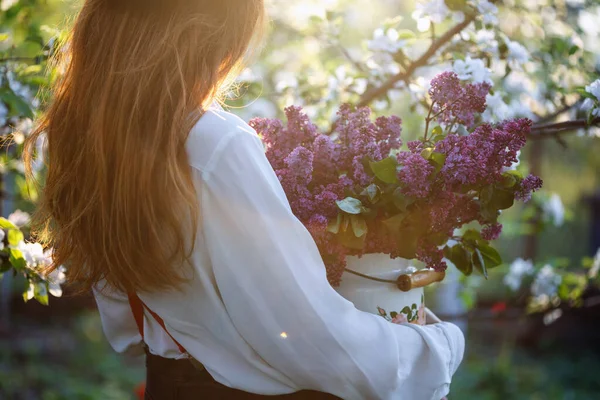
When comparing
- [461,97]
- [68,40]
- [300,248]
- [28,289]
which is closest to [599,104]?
[461,97]

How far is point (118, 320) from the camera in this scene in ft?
5.76

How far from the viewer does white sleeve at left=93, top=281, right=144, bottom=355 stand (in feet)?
5.58

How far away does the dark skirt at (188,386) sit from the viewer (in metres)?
1.42

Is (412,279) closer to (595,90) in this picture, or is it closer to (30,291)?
(595,90)

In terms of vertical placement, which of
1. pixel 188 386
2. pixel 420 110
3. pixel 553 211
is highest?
pixel 420 110

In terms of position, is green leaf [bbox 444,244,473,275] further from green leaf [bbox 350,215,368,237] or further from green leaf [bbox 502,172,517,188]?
green leaf [bbox 350,215,368,237]

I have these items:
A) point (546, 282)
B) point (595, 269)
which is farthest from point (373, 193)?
point (546, 282)

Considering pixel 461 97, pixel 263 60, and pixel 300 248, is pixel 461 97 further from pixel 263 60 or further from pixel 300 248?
pixel 263 60

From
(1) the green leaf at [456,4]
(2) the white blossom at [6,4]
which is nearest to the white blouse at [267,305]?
(1) the green leaf at [456,4]

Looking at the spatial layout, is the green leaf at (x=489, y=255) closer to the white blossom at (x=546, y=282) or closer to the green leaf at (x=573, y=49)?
the green leaf at (x=573, y=49)

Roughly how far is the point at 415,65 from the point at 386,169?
1.09m

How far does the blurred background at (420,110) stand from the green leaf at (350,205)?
0.48 metres

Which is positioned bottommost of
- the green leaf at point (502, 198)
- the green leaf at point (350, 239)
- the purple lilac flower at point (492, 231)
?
the purple lilac flower at point (492, 231)

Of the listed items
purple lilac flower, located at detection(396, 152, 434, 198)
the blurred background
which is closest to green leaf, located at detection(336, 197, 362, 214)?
purple lilac flower, located at detection(396, 152, 434, 198)
